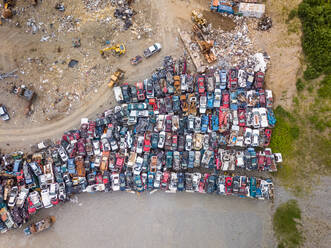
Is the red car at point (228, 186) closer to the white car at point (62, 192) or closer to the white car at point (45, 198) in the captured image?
the white car at point (62, 192)

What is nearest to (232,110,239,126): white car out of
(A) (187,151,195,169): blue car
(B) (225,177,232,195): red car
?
(A) (187,151,195,169): blue car

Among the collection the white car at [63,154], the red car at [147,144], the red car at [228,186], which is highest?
the red car at [147,144]

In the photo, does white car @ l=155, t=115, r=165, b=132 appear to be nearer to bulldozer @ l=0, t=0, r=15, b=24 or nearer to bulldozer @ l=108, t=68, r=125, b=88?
bulldozer @ l=108, t=68, r=125, b=88

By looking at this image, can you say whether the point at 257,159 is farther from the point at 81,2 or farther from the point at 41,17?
the point at 41,17

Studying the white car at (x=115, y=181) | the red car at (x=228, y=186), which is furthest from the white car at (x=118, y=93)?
the red car at (x=228, y=186)

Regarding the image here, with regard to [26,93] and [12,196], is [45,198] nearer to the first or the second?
[12,196]

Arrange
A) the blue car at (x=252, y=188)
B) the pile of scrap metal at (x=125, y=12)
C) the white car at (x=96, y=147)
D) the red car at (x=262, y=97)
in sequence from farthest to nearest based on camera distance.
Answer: the pile of scrap metal at (x=125, y=12), the white car at (x=96, y=147), the red car at (x=262, y=97), the blue car at (x=252, y=188)
